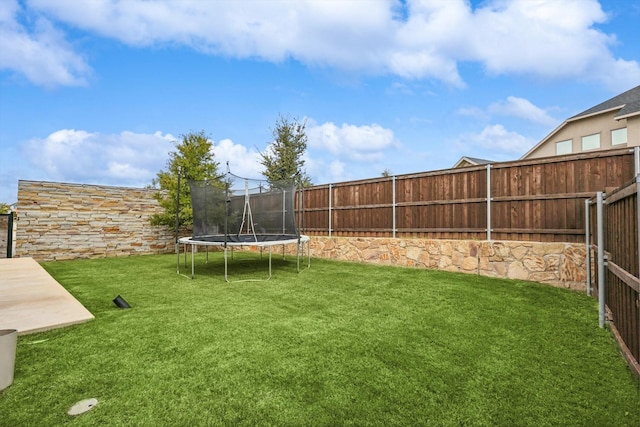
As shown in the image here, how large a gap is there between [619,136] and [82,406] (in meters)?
18.4

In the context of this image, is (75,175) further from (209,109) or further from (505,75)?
(505,75)

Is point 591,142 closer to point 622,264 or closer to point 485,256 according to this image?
point 485,256

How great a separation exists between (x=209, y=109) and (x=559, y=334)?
10.9 m

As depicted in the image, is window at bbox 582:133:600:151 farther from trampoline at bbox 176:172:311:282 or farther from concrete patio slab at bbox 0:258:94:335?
concrete patio slab at bbox 0:258:94:335

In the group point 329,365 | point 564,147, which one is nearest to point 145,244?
point 329,365

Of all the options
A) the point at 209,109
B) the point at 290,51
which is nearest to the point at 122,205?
the point at 209,109

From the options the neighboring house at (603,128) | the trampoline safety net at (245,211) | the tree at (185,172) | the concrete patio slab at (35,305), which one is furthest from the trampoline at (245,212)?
the neighboring house at (603,128)

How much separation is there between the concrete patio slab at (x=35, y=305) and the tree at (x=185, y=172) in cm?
440

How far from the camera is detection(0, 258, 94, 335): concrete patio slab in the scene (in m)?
2.76

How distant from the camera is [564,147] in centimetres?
1602

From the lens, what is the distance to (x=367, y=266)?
6547 millimetres

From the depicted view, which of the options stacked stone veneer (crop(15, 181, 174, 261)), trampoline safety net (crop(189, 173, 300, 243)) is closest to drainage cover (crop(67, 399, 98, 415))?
trampoline safety net (crop(189, 173, 300, 243))

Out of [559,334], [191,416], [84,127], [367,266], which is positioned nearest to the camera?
[191,416]

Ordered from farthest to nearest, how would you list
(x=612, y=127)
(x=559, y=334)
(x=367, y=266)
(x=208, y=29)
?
A: (x=612, y=127) → (x=208, y=29) → (x=367, y=266) → (x=559, y=334)
